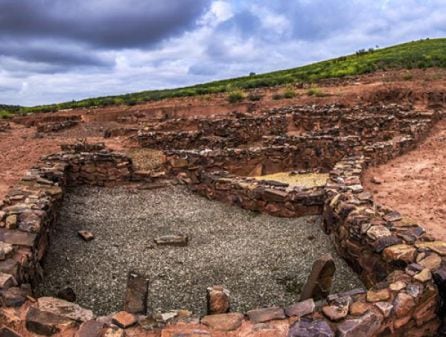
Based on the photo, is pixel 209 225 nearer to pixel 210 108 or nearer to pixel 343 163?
pixel 343 163

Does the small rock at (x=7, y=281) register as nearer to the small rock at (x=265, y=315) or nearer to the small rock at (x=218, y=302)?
the small rock at (x=218, y=302)

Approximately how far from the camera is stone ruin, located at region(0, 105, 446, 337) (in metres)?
4.29

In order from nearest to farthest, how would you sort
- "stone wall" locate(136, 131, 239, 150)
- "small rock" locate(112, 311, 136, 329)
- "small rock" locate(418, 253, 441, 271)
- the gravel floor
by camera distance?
1. "small rock" locate(112, 311, 136, 329)
2. "small rock" locate(418, 253, 441, 271)
3. the gravel floor
4. "stone wall" locate(136, 131, 239, 150)

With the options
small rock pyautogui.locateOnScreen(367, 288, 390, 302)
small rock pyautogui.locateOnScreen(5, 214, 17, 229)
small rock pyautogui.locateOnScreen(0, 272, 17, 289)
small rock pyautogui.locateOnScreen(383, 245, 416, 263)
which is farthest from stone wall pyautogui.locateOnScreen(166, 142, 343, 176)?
small rock pyautogui.locateOnScreen(367, 288, 390, 302)

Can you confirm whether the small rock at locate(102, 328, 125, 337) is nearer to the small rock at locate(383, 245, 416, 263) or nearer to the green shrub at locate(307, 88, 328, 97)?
the small rock at locate(383, 245, 416, 263)

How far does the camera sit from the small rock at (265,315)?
4.32 metres

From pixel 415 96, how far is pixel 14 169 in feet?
61.3

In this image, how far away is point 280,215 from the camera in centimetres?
937

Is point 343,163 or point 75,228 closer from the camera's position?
point 75,228

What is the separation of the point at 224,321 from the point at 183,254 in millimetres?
3291

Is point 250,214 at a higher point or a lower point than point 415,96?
lower

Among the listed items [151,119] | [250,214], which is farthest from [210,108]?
[250,214]

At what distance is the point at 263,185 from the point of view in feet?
32.2

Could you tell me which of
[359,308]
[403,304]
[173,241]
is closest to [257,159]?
[173,241]
